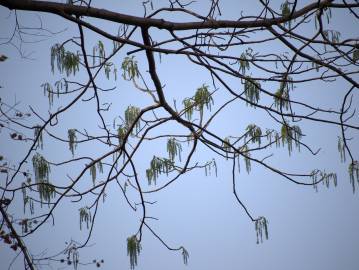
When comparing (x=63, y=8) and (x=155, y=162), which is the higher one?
(x=63, y=8)

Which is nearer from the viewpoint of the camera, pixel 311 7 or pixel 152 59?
pixel 311 7

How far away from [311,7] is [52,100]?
51.5 inches

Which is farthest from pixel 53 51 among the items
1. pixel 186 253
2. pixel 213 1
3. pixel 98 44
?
pixel 186 253

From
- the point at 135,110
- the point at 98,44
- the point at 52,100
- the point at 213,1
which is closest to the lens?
the point at 213,1

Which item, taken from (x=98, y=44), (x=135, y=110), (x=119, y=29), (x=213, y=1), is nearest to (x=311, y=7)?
(x=213, y=1)

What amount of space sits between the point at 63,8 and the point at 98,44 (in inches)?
35.9

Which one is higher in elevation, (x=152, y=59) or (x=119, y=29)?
(x=119, y=29)

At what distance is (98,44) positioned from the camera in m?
2.00

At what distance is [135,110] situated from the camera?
2496 mm

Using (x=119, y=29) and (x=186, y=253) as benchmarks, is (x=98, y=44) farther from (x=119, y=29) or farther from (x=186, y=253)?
(x=186, y=253)

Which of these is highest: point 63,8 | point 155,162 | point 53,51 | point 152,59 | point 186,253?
point 53,51

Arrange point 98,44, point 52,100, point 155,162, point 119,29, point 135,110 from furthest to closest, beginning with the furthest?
point 135,110
point 155,162
point 98,44
point 52,100
point 119,29

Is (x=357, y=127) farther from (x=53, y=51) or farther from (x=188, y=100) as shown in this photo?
(x=53, y=51)

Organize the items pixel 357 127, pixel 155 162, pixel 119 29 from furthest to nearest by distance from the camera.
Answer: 1. pixel 155 162
2. pixel 119 29
3. pixel 357 127
